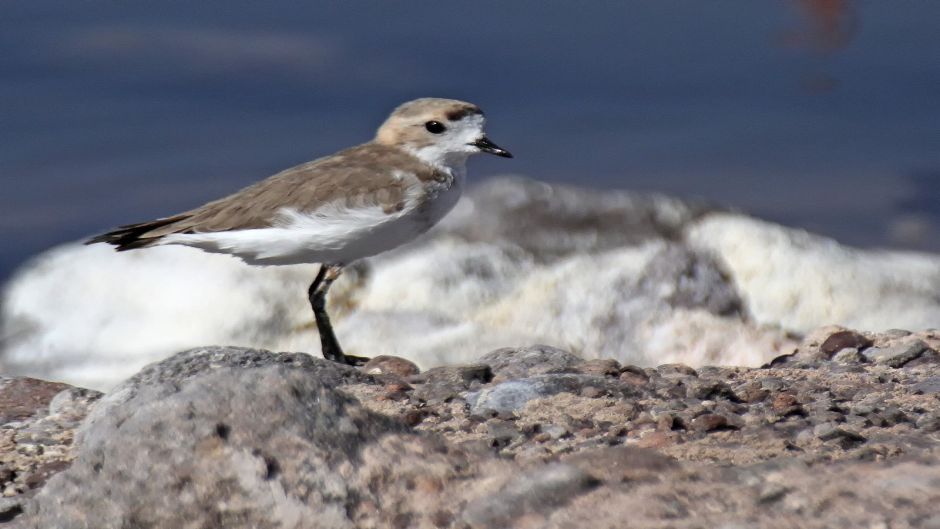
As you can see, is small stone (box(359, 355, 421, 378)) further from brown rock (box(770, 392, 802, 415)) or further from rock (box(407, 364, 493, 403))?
brown rock (box(770, 392, 802, 415))

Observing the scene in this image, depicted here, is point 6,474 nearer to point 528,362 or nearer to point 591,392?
point 591,392

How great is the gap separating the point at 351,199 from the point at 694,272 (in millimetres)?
2827

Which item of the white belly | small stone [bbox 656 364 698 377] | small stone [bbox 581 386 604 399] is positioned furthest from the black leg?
small stone [bbox 581 386 604 399]

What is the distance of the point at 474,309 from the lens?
891 cm

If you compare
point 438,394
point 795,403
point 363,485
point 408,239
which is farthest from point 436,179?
point 363,485

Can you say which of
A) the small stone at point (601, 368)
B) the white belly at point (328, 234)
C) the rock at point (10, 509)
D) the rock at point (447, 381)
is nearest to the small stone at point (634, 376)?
the small stone at point (601, 368)

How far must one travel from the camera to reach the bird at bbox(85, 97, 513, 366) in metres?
7.64

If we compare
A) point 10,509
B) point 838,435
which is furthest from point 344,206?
point 838,435

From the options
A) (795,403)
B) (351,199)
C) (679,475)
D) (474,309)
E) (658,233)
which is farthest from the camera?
(658,233)

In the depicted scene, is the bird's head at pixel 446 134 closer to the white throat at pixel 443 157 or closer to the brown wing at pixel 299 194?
the white throat at pixel 443 157

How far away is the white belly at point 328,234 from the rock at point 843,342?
2.43 m

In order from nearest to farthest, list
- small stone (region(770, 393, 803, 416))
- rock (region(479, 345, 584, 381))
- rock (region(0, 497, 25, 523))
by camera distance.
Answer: rock (region(0, 497, 25, 523)), small stone (region(770, 393, 803, 416)), rock (region(479, 345, 584, 381))

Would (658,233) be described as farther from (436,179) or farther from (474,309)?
(436,179)

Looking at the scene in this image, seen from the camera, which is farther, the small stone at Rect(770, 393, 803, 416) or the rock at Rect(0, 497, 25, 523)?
the small stone at Rect(770, 393, 803, 416)
